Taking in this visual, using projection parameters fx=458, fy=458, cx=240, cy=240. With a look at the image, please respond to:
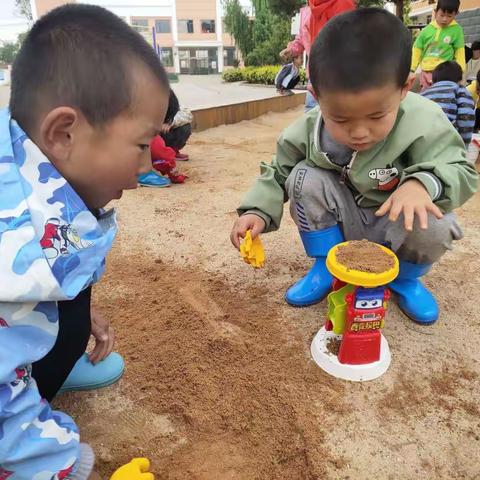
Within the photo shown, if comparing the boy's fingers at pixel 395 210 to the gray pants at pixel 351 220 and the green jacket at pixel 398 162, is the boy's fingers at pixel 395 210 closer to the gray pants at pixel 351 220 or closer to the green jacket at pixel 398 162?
the green jacket at pixel 398 162

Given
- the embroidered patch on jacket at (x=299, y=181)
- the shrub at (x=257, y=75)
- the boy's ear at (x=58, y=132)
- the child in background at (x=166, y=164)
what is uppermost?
the boy's ear at (x=58, y=132)

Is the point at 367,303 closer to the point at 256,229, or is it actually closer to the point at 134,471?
the point at 256,229

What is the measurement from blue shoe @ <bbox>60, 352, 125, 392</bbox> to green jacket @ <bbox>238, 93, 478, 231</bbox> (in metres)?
0.65

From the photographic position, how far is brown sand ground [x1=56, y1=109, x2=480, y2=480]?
3.34 feet

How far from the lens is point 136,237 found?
2.18 metres

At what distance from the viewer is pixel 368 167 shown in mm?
1393

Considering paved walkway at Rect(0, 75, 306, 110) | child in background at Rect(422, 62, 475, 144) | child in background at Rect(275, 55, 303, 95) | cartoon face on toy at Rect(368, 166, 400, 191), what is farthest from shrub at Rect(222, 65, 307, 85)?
cartoon face on toy at Rect(368, 166, 400, 191)

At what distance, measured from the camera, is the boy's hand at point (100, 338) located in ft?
3.93

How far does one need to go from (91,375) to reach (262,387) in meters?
0.45

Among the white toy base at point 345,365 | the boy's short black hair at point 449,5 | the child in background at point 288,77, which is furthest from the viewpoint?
the child in background at point 288,77

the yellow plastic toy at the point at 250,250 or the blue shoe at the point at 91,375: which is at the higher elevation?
the yellow plastic toy at the point at 250,250

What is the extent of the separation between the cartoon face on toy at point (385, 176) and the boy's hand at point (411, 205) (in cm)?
21

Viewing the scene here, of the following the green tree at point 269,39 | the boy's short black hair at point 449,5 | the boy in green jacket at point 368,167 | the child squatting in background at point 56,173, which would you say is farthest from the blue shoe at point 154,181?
the green tree at point 269,39

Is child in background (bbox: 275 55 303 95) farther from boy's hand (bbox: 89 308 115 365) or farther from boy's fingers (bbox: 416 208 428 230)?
boy's hand (bbox: 89 308 115 365)
